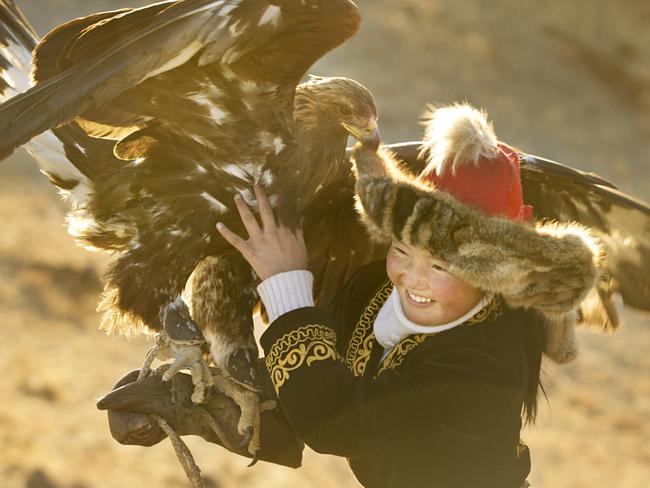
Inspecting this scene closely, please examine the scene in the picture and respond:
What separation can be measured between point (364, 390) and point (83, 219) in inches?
42.8

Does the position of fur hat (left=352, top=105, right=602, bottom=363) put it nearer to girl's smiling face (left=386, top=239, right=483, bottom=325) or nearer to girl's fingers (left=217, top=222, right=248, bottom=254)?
girl's smiling face (left=386, top=239, right=483, bottom=325)

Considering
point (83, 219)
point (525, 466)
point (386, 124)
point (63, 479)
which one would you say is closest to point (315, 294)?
point (83, 219)

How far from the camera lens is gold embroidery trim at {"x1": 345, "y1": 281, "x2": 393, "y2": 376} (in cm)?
230

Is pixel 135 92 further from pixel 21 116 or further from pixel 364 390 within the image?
pixel 364 390

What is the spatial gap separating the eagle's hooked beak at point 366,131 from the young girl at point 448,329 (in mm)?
434

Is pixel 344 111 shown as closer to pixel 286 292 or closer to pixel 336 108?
pixel 336 108

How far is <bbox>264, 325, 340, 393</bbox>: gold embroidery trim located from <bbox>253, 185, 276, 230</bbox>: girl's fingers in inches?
15.2

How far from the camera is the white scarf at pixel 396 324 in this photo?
2064 millimetres

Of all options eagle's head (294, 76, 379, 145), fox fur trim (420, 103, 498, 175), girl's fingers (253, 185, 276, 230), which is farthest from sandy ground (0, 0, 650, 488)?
eagle's head (294, 76, 379, 145)

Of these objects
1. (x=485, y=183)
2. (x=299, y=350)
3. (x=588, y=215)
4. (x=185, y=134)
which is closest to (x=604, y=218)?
(x=588, y=215)

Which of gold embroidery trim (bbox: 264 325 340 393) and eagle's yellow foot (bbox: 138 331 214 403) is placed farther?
eagle's yellow foot (bbox: 138 331 214 403)

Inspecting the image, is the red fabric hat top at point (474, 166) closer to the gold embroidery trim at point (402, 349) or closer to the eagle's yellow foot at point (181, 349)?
the gold embroidery trim at point (402, 349)

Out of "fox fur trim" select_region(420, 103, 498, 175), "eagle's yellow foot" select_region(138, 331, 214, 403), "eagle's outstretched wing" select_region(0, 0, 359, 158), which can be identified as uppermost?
"eagle's outstretched wing" select_region(0, 0, 359, 158)

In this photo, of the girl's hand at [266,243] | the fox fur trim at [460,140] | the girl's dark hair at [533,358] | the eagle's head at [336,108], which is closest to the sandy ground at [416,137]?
the girl's dark hair at [533,358]
